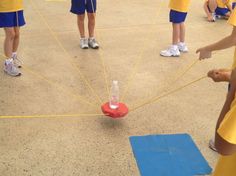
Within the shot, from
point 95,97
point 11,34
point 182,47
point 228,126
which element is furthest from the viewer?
point 182,47

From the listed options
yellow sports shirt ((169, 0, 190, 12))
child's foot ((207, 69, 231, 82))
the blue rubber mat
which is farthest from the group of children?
child's foot ((207, 69, 231, 82))

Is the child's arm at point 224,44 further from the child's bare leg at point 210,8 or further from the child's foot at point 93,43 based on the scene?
the child's bare leg at point 210,8

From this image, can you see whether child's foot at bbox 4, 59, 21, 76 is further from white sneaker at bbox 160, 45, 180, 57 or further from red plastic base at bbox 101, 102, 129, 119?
white sneaker at bbox 160, 45, 180, 57

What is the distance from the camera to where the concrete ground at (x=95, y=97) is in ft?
6.68

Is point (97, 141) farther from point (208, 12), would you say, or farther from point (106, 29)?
point (208, 12)

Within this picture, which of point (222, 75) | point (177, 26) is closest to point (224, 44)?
point (222, 75)

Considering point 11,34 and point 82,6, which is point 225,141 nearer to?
point 11,34

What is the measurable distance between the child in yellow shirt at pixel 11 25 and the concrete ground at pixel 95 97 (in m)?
0.12

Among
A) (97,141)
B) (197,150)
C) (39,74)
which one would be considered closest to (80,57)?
(39,74)

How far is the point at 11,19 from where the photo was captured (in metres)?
2.75

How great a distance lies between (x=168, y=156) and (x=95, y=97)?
2.91ft

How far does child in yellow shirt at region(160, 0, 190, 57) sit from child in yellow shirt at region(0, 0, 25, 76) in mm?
1520

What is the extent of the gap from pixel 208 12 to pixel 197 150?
10.4 feet

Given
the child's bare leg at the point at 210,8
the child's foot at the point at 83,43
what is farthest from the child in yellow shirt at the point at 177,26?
the child's bare leg at the point at 210,8
